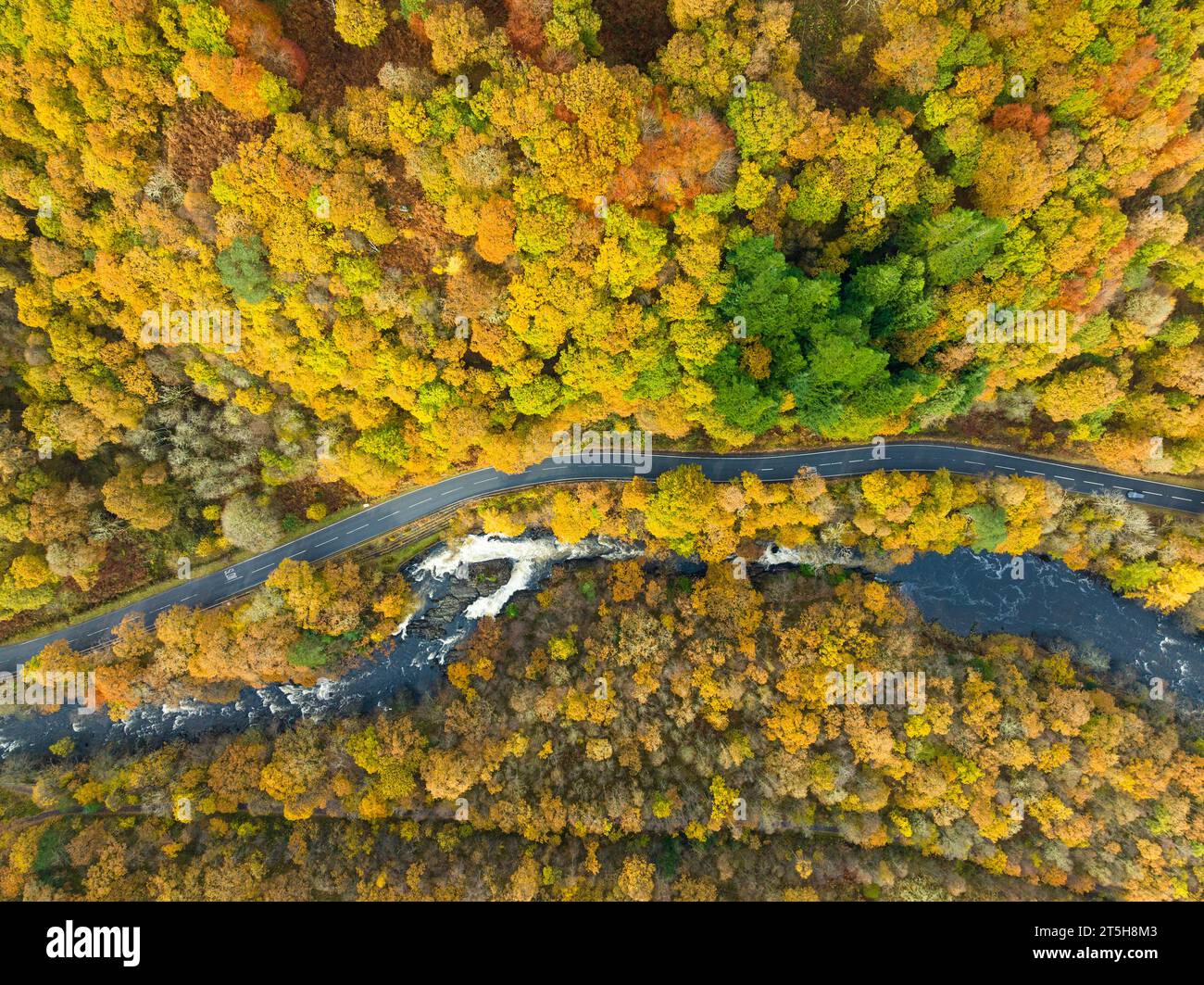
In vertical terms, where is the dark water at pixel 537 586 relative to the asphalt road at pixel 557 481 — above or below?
below

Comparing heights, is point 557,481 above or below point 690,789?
above

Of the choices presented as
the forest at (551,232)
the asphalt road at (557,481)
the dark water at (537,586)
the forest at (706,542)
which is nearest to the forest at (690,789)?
the dark water at (537,586)

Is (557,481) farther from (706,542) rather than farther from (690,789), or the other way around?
(690,789)

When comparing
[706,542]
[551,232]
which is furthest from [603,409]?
[706,542]

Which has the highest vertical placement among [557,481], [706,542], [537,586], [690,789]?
[557,481]

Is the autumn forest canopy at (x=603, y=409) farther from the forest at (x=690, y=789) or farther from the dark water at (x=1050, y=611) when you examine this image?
the dark water at (x=1050, y=611)
